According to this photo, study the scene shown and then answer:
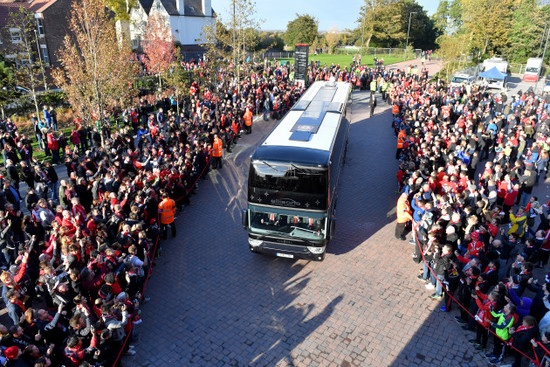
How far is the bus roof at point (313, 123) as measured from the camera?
10609mm

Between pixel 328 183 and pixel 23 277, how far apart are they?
713 cm

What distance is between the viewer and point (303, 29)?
71.4 metres

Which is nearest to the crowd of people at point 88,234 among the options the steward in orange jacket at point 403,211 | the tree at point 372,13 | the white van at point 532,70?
the steward in orange jacket at point 403,211

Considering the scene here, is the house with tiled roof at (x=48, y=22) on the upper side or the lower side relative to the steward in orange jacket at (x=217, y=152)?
upper

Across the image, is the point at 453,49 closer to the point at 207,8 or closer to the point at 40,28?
the point at 207,8

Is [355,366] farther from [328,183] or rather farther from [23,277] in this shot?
[23,277]

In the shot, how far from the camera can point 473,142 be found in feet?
53.0

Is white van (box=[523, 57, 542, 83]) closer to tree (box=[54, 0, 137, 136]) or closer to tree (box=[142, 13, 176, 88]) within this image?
tree (box=[142, 13, 176, 88])

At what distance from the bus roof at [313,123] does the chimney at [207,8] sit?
44979 millimetres

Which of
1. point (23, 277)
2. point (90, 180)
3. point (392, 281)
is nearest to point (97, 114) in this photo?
point (90, 180)

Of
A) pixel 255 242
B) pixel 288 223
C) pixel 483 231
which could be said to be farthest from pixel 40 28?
pixel 483 231

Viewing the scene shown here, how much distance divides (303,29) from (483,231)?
69.3 m

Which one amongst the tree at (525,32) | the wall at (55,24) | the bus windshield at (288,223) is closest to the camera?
the bus windshield at (288,223)

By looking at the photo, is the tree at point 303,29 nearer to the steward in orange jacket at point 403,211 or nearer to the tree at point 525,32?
the tree at point 525,32
